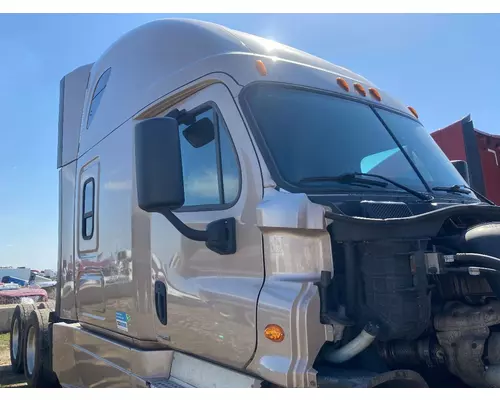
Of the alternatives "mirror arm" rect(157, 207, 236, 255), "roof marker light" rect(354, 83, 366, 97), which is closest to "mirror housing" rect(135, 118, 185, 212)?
"mirror arm" rect(157, 207, 236, 255)

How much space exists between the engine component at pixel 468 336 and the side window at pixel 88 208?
3.04m

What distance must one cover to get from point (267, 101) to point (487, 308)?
5.14 ft

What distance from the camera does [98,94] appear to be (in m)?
4.66

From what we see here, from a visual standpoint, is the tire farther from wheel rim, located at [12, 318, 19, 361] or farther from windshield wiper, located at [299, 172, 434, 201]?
windshield wiper, located at [299, 172, 434, 201]

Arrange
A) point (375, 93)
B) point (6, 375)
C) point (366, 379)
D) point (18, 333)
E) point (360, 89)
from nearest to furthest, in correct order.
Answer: point (366, 379) < point (360, 89) < point (375, 93) < point (18, 333) < point (6, 375)

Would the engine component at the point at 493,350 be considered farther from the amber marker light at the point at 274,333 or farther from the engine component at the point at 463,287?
the amber marker light at the point at 274,333

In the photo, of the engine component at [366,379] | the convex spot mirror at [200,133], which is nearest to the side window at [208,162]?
the convex spot mirror at [200,133]

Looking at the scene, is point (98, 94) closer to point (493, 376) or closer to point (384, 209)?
point (384, 209)

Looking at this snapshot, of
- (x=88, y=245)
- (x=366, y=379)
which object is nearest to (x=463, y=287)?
(x=366, y=379)

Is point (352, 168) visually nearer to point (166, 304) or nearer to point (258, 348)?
point (258, 348)

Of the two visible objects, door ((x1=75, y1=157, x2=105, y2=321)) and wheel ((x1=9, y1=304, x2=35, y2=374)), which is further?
wheel ((x1=9, y1=304, x2=35, y2=374))

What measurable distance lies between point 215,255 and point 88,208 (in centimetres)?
211

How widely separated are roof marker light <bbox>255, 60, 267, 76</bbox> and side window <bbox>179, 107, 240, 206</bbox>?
0.35m

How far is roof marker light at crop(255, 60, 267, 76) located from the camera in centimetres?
298
